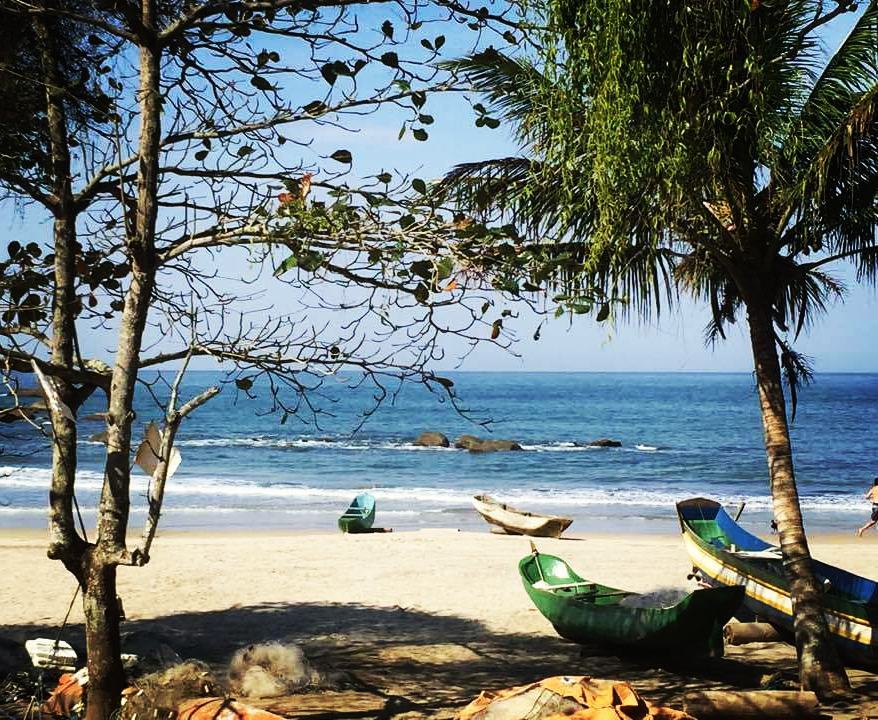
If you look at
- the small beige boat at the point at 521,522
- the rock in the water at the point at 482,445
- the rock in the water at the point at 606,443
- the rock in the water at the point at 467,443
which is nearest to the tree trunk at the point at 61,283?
the small beige boat at the point at 521,522

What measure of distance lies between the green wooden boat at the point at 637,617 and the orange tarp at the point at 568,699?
102 inches

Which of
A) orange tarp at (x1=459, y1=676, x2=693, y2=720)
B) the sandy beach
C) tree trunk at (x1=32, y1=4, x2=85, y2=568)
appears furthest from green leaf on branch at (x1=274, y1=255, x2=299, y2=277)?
the sandy beach

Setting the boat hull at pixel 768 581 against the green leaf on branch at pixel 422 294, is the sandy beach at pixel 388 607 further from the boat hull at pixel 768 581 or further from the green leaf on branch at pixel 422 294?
the green leaf on branch at pixel 422 294

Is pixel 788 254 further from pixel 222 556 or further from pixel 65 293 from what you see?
pixel 222 556

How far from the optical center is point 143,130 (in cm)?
627

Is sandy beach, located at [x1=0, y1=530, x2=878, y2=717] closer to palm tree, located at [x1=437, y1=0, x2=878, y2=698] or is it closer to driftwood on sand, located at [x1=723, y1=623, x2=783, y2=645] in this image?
driftwood on sand, located at [x1=723, y1=623, x2=783, y2=645]

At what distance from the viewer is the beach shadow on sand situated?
798 centimetres

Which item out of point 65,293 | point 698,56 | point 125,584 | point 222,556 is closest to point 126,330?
point 65,293

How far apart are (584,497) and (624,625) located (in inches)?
941

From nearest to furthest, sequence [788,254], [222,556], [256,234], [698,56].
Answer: [256,234] < [698,56] < [788,254] < [222,556]

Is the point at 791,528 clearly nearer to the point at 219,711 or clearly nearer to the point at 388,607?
the point at 219,711

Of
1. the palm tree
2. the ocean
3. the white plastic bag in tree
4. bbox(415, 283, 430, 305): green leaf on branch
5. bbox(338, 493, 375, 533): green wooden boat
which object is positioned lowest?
the ocean

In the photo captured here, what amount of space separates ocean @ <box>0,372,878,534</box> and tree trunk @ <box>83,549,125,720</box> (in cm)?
92

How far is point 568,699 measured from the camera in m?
5.96
